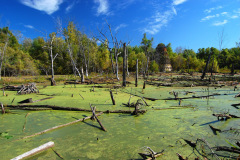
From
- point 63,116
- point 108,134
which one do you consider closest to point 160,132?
point 108,134

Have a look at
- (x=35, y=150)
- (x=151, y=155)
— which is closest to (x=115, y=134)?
(x=151, y=155)

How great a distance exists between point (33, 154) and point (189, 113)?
4246mm

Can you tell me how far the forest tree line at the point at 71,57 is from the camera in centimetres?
2452

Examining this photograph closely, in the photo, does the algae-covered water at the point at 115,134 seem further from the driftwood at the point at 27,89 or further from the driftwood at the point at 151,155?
the driftwood at the point at 27,89

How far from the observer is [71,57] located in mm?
17625

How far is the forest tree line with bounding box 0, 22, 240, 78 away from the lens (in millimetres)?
24516

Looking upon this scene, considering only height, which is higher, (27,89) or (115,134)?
(27,89)

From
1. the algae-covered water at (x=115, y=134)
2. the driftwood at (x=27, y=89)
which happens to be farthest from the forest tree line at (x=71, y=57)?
the algae-covered water at (x=115, y=134)

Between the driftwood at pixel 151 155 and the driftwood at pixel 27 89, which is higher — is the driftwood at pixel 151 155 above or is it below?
below

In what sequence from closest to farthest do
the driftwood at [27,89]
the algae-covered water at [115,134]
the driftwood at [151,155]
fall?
the driftwood at [151,155], the algae-covered water at [115,134], the driftwood at [27,89]

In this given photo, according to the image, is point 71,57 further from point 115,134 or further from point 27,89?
point 115,134

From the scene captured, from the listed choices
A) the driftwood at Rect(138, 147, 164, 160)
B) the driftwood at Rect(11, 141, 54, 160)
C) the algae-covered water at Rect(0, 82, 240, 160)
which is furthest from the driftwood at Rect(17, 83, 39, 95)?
the driftwood at Rect(138, 147, 164, 160)

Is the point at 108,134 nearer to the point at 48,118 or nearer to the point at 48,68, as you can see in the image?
the point at 48,118

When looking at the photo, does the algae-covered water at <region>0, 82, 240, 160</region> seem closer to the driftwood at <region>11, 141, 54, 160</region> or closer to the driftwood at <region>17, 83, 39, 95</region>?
the driftwood at <region>11, 141, 54, 160</region>
